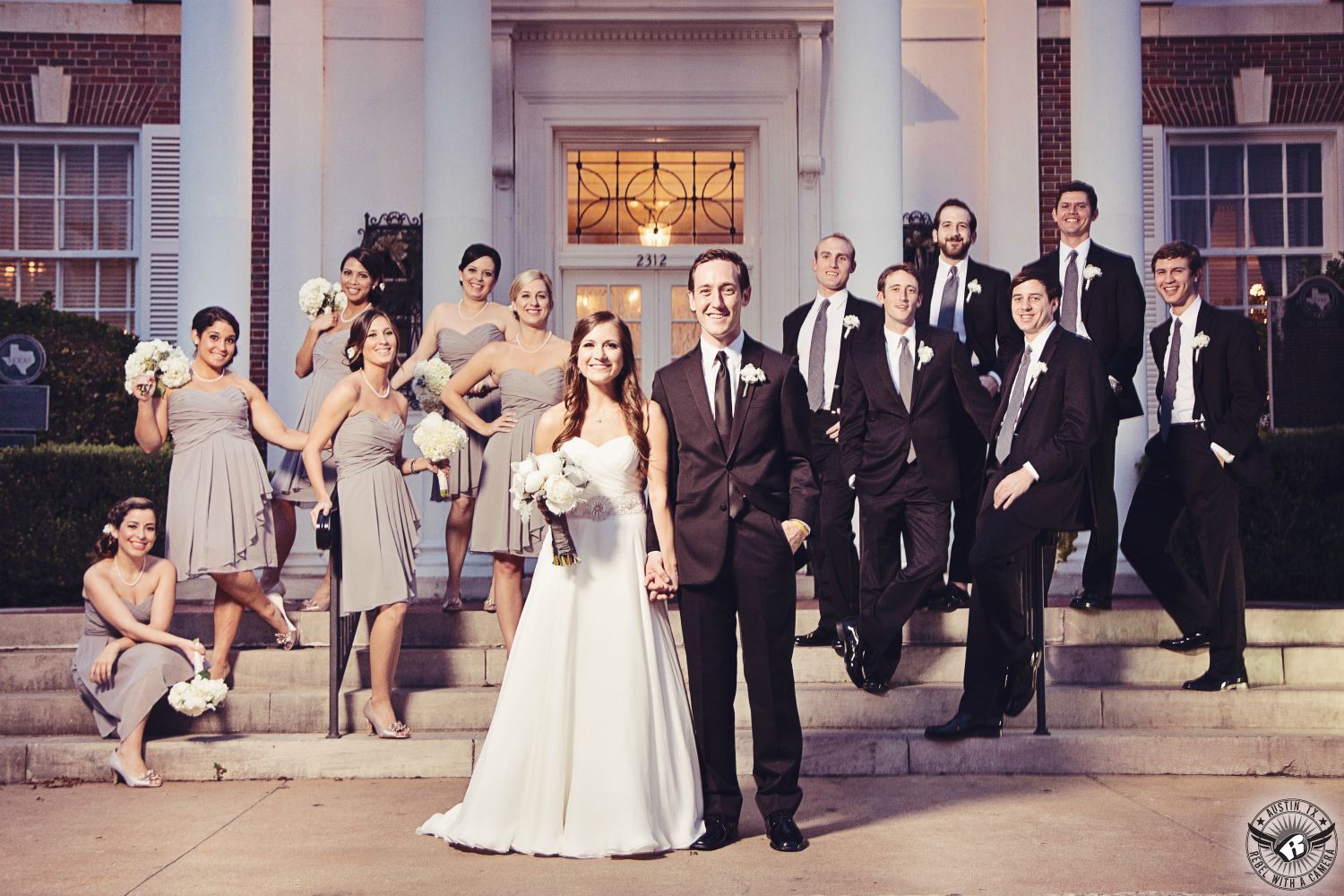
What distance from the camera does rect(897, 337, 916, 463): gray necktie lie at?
7.23 meters

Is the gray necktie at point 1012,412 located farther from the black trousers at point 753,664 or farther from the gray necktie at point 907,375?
the black trousers at point 753,664

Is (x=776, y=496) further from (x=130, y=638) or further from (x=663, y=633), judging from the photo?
(x=130, y=638)

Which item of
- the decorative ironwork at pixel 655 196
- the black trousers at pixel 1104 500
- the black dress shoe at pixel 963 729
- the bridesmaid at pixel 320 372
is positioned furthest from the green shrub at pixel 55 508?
the black trousers at pixel 1104 500

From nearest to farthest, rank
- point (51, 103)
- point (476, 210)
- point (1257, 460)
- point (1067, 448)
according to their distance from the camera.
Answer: point (1067, 448) < point (1257, 460) < point (476, 210) < point (51, 103)

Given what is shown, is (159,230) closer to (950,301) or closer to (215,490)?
(215,490)

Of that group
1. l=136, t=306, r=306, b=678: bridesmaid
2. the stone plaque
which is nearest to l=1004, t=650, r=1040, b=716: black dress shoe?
l=136, t=306, r=306, b=678: bridesmaid

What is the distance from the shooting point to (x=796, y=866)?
5086 millimetres

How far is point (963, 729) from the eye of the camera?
6762mm

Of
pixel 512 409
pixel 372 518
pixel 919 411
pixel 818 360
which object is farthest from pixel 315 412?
pixel 919 411

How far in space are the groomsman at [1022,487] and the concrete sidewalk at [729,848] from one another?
17.6 inches

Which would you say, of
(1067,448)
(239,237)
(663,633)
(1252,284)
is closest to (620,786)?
(663,633)

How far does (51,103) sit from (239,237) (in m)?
3.17

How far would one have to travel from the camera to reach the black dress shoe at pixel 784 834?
17.4 feet
